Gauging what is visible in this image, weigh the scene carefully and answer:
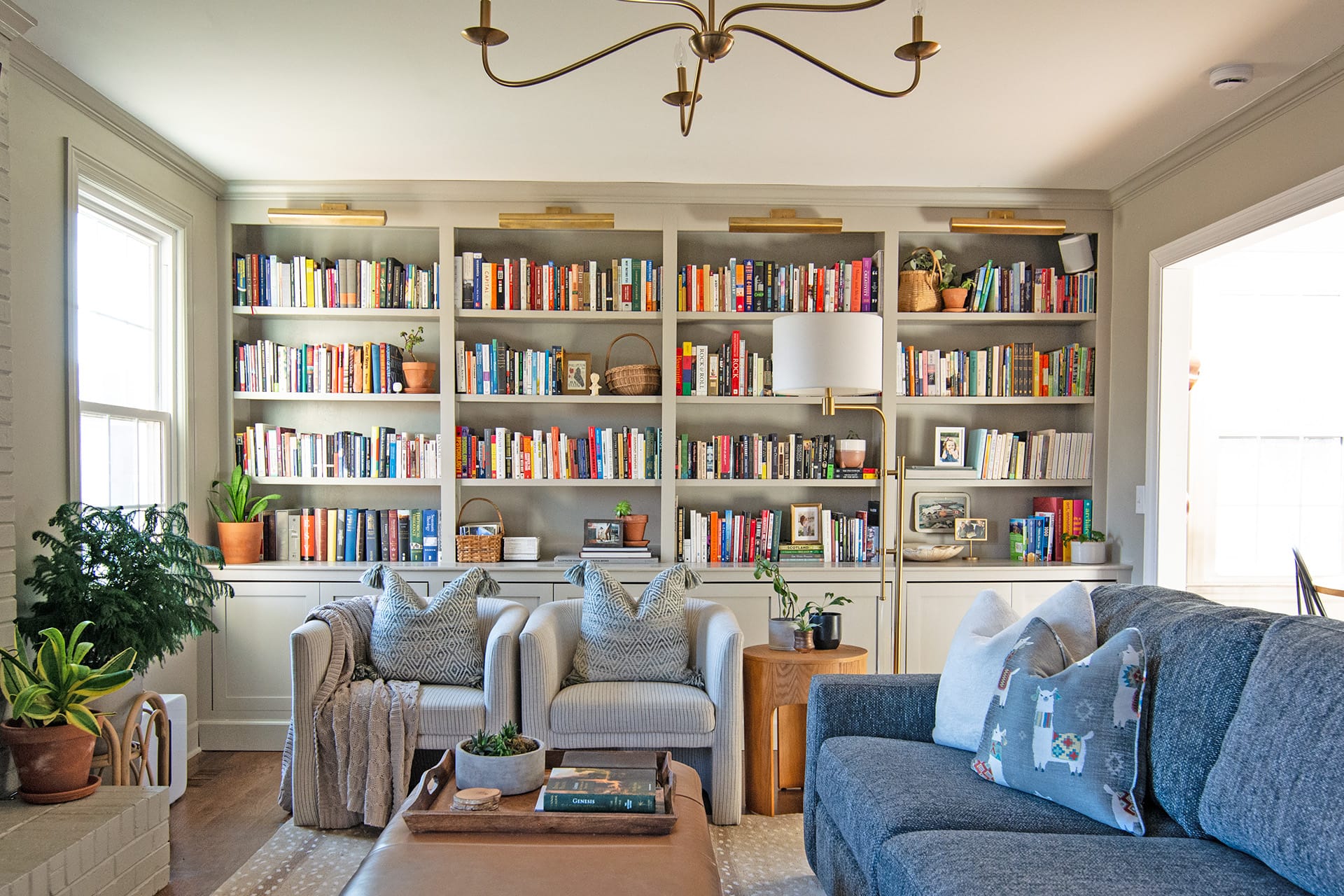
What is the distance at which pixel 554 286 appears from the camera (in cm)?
486

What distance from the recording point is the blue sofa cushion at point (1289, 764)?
1.68 metres

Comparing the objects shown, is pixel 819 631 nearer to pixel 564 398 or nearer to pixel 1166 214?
pixel 564 398

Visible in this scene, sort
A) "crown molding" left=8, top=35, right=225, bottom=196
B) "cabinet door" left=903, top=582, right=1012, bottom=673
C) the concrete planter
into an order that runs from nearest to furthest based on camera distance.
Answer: the concrete planter → "crown molding" left=8, top=35, right=225, bottom=196 → "cabinet door" left=903, top=582, right=1012, bottom=673

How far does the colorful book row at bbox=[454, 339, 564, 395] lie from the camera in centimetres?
486

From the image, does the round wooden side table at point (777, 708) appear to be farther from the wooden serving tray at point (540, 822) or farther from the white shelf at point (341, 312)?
the white shelf at point (341, 312)

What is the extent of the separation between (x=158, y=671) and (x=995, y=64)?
13.5 ft

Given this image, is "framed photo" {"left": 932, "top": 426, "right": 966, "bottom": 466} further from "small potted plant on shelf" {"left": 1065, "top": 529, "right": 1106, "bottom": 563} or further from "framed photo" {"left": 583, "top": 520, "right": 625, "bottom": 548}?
"framed photo" {"left": 583, "top": 520, "right": 625, "bottom": 548}

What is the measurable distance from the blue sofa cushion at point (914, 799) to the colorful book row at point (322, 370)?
3.09 meters

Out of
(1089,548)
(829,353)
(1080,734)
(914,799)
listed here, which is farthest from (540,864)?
(1089,548)

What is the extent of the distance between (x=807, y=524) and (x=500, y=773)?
9.36 ft

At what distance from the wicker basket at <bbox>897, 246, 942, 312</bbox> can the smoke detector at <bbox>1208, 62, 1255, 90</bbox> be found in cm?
168

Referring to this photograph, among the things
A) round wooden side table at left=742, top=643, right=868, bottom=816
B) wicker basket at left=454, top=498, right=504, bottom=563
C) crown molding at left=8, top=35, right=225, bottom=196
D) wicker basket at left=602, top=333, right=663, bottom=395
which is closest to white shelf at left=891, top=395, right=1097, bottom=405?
wicker basket at left=602, top=333, right=663, bottom=395

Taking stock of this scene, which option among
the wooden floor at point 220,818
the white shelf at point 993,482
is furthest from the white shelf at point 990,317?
the wooden floor at point 220,818

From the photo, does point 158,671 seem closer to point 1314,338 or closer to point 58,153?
point 58,153
